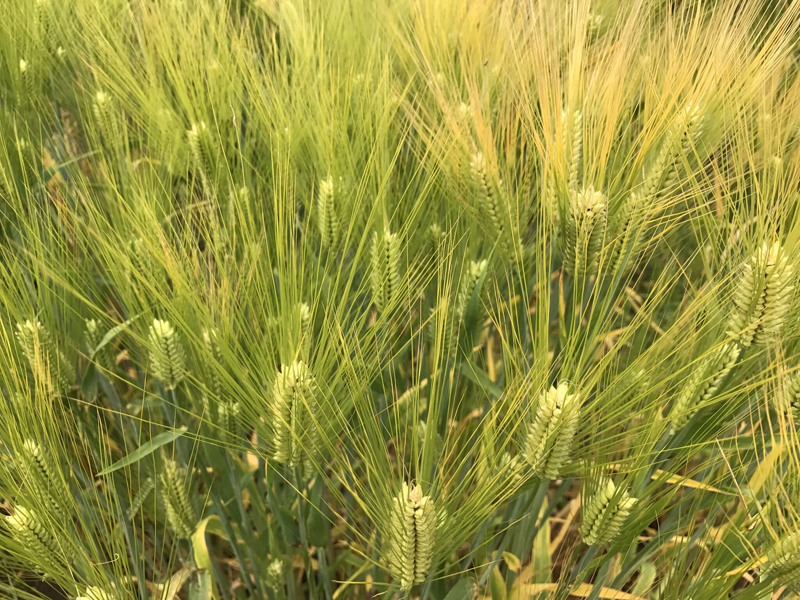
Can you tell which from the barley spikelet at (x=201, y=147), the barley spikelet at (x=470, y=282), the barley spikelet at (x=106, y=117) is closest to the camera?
the barley spikelet at (x=470, y=282)

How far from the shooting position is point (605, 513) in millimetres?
548

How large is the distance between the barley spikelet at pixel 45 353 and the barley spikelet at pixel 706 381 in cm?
60

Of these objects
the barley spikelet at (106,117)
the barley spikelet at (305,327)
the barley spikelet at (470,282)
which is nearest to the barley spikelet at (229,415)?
the barley spikelet at (305,327)

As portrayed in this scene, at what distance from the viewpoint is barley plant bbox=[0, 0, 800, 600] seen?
53cm

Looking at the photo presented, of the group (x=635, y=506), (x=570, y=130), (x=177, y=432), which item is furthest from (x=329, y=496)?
(x=570, y=130)

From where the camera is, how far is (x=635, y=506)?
1.79 ft

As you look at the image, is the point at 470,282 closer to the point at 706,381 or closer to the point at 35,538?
the point at 706,381

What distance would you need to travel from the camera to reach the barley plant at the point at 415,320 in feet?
1.74

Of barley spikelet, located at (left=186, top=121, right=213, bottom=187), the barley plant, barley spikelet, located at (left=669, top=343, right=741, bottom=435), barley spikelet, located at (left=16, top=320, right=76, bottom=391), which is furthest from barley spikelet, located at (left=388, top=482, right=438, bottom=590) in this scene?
barley spikelet, located at (left=186, top=121, right=213, bottom=187)

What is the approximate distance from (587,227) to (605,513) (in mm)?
255

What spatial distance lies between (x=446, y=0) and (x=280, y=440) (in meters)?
0.74

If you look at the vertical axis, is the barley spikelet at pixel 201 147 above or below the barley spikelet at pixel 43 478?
above

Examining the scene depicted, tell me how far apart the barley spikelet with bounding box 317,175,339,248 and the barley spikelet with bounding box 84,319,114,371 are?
0.29 metres

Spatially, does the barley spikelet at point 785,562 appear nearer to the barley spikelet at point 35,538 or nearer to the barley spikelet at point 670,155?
the barley spikelet at point 670,155
